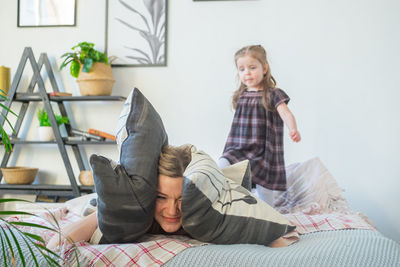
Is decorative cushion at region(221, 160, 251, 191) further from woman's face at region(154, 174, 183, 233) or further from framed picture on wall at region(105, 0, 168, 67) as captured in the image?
framed picture on wall at region(105, 0, 168, 67)

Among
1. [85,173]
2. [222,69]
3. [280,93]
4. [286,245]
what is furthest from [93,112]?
[286,245]

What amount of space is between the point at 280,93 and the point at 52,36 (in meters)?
2.07

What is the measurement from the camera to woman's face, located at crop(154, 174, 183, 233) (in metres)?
0.99

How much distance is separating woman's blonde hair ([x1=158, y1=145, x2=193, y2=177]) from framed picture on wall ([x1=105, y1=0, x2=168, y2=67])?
2276 mm

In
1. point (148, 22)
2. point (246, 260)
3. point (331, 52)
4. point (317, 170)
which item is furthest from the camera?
point (148, 22)

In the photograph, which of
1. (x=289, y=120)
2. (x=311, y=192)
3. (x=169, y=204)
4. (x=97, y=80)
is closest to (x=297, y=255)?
(x=169, y=204)

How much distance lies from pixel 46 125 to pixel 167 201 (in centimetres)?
248

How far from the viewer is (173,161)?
1.00 metres

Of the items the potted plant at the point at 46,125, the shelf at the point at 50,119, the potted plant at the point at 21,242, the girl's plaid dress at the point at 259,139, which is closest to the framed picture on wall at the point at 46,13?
the shelf at the point at 50,119

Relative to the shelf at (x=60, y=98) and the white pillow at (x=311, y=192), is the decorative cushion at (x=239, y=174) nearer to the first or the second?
the white pillow at (x=311, y=192)

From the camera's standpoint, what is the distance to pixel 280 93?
7.50ft

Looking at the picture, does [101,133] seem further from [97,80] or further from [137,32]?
[137,32]

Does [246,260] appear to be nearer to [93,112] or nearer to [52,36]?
[93,112]

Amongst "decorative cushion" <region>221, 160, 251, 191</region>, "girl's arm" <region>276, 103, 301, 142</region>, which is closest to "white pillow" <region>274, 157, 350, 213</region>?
"girl's arm" <region>276, 103, 301, 142</region>
